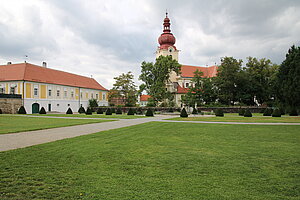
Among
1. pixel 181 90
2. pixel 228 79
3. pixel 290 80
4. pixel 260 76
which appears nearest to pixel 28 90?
pixel 181 90

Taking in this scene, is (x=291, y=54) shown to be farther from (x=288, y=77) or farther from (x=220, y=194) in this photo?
(x=220, y=194)

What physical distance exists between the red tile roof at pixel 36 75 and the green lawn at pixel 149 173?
37101 millimetres

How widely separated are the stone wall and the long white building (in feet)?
4.39

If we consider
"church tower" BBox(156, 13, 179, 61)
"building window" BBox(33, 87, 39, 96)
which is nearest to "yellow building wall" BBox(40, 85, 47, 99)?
"building window" BBox(33, 87, 39, 96)

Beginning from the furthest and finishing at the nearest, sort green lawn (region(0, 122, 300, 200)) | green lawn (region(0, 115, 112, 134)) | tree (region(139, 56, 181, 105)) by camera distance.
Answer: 1. tree (region(139, 56, 181, 105))
2. green lawn (region(0, 115, 112, 134))
3. green lawn (region(0, 122, 300, 200))

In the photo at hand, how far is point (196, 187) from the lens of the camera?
13.3ft

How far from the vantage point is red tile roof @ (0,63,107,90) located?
38.8m

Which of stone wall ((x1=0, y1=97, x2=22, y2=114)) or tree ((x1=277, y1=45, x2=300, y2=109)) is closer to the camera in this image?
tree ((x1=277, y1=45, x2=300, y2=109))

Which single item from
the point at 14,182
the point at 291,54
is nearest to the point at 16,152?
the point at 14,182

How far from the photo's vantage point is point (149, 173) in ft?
16.0

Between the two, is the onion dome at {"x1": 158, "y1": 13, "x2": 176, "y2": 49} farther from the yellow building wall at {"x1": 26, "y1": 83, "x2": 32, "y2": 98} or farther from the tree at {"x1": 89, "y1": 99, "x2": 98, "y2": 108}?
the yellow building wall at {"x1": 26, "y1": 83, "x2": 32, "y2": 98}

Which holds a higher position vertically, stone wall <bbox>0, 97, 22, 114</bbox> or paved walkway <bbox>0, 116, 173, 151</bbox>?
stone wall <bbox>0, 97, 22, 114</bbox>

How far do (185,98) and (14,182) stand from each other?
44.9m

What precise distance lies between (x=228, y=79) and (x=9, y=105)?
4135cm
